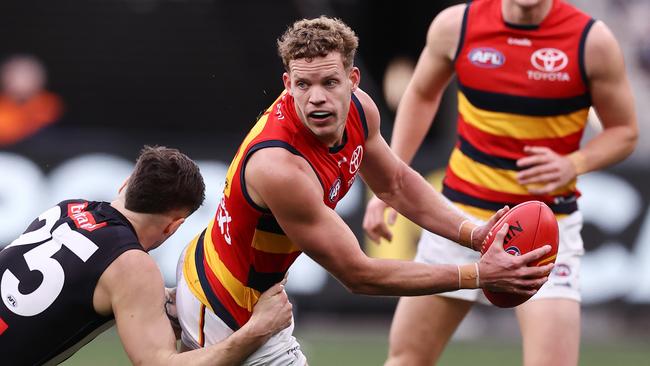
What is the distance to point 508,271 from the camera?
495 cm

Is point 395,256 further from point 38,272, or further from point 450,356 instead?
point 38,272

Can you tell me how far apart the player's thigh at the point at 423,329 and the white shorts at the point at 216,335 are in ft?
3.33

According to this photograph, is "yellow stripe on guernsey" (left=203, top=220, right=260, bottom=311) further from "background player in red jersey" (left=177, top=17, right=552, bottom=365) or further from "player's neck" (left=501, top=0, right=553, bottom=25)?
"player's neck" (left=501, top=0, right=553, bottom=25)

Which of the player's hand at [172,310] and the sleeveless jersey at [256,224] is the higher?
the sleeveless jersey at [256,224]

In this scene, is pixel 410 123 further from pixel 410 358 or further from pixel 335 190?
pixel 335 190

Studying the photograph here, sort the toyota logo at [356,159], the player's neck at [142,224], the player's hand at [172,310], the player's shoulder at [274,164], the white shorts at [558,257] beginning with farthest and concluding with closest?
1. the white shorts at [558,257]
2. the player's hand at [172,310]
3. the toyota logo at [356,159]
4. the player's neck at [142,224]
5. the player's shoulder at [274,164]

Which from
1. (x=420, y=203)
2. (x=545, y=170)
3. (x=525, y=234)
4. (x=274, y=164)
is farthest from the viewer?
(x=545, y=170)

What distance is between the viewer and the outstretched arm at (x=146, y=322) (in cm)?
485

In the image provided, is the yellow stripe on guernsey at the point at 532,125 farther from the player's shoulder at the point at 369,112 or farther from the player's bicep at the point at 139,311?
the player's bicep at the point at 139,311

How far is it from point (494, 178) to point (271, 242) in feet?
5.59

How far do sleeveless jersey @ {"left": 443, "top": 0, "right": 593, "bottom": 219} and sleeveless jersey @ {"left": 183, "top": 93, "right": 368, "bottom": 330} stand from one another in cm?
125

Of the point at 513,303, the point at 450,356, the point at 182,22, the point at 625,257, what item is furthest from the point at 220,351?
the point at 182,22

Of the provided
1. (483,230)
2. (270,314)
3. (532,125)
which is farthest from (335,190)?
(532,125)

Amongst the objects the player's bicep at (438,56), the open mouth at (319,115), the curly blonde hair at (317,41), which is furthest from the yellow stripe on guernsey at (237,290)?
the player's bicep at (438,56)
